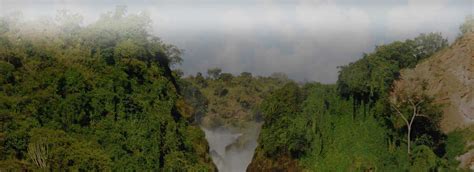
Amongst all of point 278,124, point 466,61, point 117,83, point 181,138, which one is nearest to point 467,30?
point 466,61

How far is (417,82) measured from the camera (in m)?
45.9

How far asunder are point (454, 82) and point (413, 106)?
3575mm

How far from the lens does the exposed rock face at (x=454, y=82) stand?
43312mm

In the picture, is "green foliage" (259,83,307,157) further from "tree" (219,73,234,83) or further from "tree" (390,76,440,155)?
"tree" (219,73,234,83)

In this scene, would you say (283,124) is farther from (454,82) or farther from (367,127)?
(454,82)

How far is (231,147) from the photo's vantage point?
7225 centimetres

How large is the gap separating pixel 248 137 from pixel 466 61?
37.2 metres

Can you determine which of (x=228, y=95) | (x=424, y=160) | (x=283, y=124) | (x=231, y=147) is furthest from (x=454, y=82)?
(x=228, y=95)

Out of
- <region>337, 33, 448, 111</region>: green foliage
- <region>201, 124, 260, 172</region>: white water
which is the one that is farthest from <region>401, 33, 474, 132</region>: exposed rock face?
<region>201, 124, 260, 172</region>: white water

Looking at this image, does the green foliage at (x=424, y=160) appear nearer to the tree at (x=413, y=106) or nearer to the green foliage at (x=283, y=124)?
the tree at (x=413, y=106)

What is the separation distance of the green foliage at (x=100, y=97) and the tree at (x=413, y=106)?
12.5 metres

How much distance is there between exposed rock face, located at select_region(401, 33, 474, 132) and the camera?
4331 centimetres

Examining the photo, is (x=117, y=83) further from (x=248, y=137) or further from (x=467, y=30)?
(x=248, y=137)

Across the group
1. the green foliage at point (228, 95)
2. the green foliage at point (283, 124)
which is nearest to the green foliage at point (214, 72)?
the green foliage at point (228, 95)
